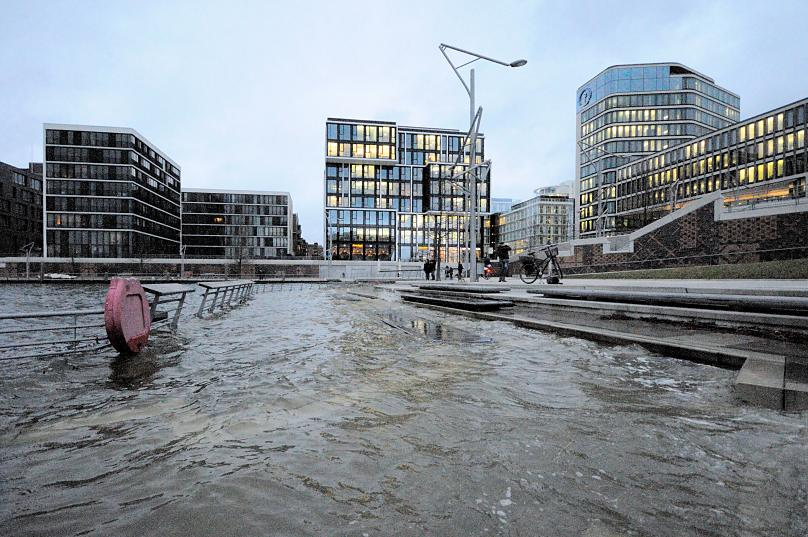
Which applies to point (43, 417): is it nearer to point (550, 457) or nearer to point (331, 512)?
point (331, 512)

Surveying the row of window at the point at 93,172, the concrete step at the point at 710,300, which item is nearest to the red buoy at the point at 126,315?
the concrete step at the point at 710,300

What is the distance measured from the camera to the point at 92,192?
8469 centimetres

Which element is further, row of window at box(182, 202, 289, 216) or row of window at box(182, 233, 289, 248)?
row of window at box(182, 202, 289, 216)

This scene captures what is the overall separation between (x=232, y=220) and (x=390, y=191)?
45883 millimetres

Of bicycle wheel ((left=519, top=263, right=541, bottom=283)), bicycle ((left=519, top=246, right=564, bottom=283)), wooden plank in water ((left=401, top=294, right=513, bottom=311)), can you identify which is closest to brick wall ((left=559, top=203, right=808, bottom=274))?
bicycle ((left=519, top=246, right=564, bottom=283))

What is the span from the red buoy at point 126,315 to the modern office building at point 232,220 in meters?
111

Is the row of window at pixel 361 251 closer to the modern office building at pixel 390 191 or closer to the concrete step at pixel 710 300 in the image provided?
the modern office building at pixel 390 191

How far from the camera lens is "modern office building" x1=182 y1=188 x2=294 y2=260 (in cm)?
11488

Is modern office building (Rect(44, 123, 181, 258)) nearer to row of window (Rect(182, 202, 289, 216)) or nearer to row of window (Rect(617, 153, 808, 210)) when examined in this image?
row of window (Rect(182, 202, 289, 216))

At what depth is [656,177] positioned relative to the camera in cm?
7944

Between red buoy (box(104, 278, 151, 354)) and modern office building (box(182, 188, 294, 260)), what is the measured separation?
111 metres

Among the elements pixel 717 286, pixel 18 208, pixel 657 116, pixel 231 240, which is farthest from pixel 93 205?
pixel 657 116

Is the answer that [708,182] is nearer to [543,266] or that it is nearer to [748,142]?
[748,142]

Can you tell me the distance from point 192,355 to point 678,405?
6.59 meters
